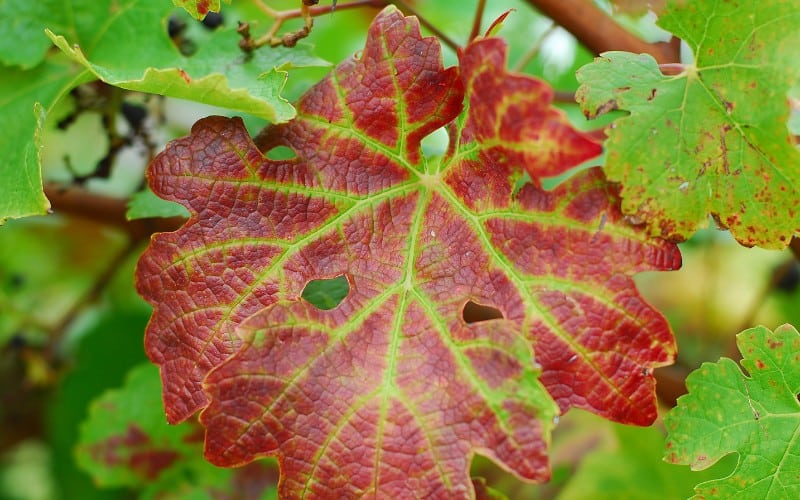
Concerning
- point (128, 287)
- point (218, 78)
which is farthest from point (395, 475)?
point (128, 287)

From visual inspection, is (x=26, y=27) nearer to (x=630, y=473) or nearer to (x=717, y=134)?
(x=717, y=134)

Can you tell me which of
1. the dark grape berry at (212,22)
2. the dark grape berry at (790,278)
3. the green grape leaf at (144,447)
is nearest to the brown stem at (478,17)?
the dark grape berry at (212,22)

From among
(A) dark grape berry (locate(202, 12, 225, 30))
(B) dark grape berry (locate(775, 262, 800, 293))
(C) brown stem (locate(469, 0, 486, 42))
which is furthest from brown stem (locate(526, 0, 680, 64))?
(B) dark grape berry (locate(775, 262, 800, 293))

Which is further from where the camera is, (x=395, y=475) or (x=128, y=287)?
(x=128, y=287)

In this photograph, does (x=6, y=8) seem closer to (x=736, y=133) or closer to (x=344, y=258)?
(x=344, y=258)

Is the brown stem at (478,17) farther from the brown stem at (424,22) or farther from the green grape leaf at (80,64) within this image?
the green grape leaf at (80,64)

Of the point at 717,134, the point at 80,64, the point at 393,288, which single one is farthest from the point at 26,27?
the point at 717,134
